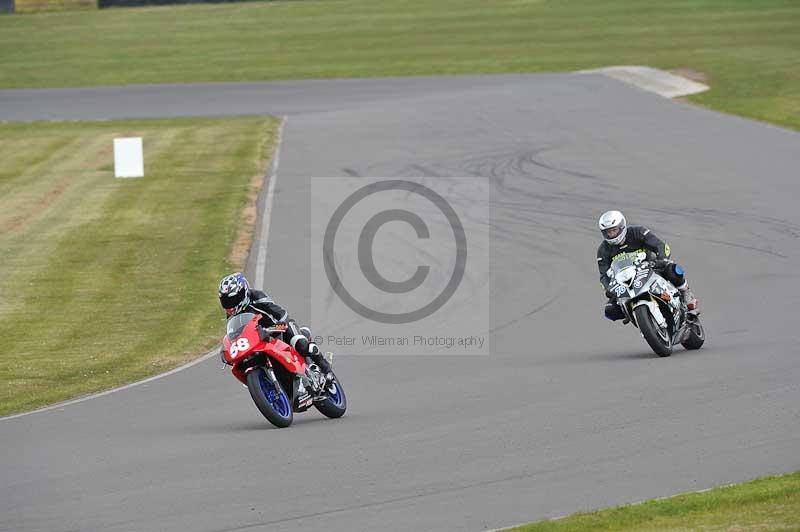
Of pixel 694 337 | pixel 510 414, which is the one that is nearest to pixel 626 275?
pixel 694 337

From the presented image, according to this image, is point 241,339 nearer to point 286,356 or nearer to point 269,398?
point 286,356

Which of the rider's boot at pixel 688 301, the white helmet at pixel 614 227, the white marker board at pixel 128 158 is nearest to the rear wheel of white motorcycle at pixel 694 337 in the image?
the rider's boot at pixel 688 301

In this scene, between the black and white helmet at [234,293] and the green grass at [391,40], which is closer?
the black and white helmet at [234,293]

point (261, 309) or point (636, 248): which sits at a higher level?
point (261, 309)

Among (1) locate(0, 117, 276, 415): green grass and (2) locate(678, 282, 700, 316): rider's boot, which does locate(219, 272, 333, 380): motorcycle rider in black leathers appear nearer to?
(1) locate(0, 117, 276, 415): green grass

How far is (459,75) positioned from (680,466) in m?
45.1

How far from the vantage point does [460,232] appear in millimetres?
25578

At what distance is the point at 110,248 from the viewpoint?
88.9 ft

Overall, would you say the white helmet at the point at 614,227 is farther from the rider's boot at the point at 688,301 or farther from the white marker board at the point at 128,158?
the white marker board at the point at 128,158

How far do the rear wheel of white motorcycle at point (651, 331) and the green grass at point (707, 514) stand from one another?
5.71 metres

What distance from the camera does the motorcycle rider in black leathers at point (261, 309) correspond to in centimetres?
1309

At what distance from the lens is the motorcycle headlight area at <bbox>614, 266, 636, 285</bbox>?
15930mm

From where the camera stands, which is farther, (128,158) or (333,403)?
(128,158)

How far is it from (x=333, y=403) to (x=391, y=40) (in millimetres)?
52384
